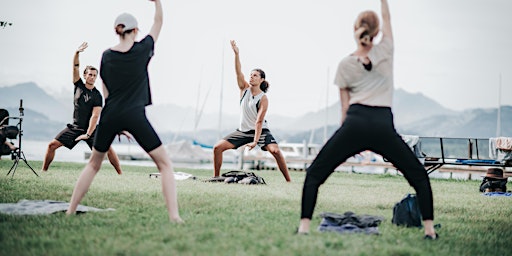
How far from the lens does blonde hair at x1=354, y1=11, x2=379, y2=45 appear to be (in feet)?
16.3

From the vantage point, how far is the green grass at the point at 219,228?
4.38m

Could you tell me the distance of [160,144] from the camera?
556 centimetres

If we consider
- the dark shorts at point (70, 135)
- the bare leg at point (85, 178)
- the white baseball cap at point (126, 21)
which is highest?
the white baseball cap at point (126, 21)

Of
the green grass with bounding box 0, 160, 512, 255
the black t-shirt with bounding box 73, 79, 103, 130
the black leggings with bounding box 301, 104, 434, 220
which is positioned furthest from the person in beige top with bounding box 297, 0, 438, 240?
the black t-shirt with bounding box 73, 79, 103, 130

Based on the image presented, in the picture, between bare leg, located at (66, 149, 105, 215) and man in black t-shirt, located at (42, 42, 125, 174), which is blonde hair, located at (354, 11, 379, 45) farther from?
man in black t-shirt, located at (42, 42, 125, 174)

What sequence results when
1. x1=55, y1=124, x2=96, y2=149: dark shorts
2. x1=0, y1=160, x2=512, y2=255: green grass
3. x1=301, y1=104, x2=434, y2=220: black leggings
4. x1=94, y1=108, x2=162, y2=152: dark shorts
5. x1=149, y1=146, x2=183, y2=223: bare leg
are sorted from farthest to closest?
x1=55, y1=124, x2=96, y2=149: dark shorts < x1=149, y1=146, x2=183, y2=223: bare leg < x1=94, y1=108, x2=162, y2=152: dark shorts < x1=301, y1=104, x2=434, y2=220: black leggings < x1=0, y1=160, x2=512, y2=255: green grass

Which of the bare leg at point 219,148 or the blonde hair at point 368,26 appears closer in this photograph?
the blonde hair at point 368,26

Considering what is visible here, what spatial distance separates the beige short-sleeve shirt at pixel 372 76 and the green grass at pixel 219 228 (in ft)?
3.96

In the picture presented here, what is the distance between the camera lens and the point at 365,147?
4930 millimetres

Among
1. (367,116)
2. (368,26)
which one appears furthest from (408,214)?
(368,26)

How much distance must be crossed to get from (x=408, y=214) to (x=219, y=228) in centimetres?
201

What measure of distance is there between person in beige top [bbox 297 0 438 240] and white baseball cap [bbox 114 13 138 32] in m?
2.04

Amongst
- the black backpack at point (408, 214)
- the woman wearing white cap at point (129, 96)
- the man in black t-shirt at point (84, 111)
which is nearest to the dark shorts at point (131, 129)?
the woman wearing white cap at point (129, 96)

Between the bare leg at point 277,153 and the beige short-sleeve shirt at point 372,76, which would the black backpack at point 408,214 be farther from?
the bare leg at point 277,153
